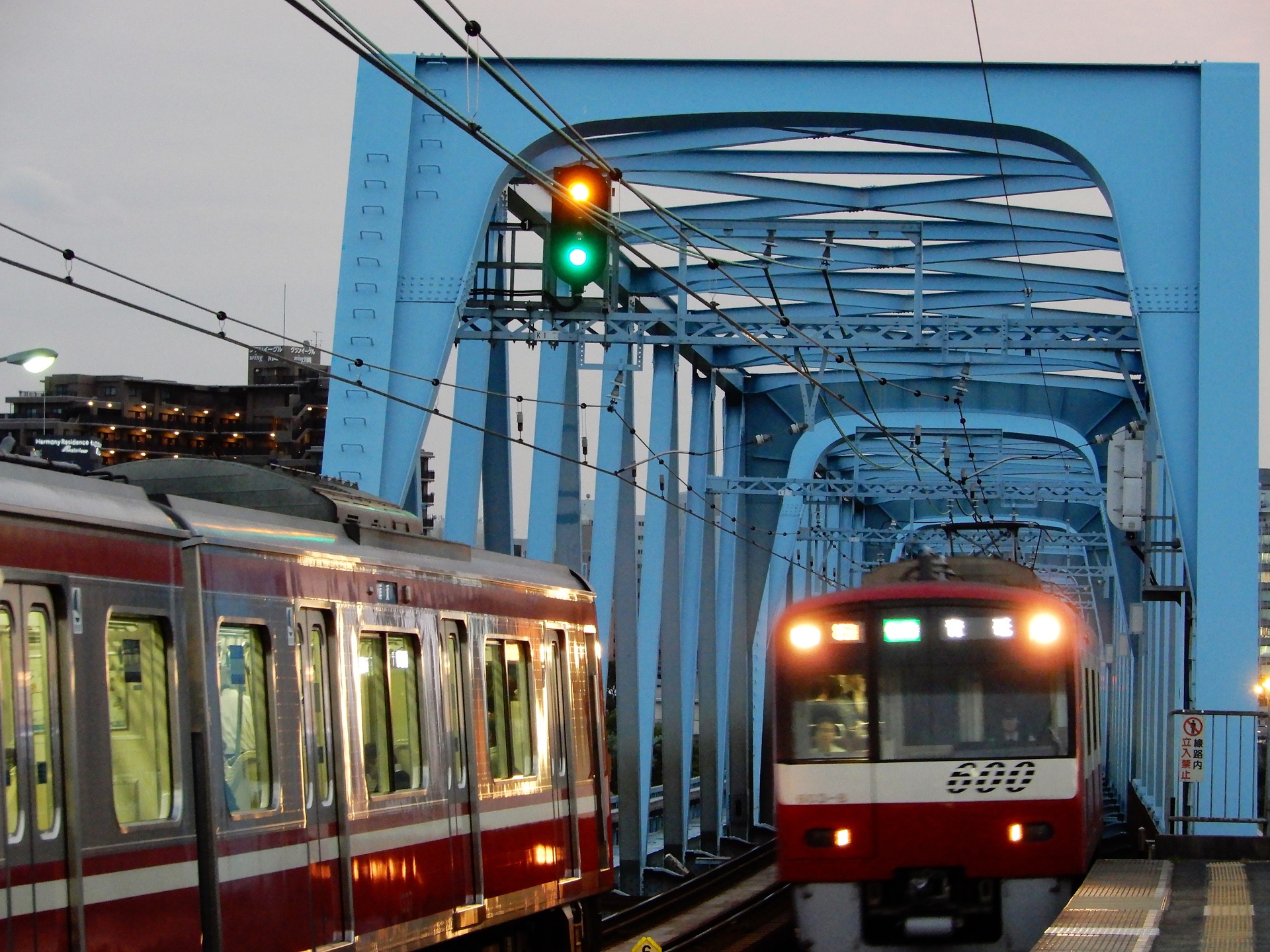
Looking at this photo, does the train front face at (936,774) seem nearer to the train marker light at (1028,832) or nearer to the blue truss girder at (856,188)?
the train marker light at (1028,832)

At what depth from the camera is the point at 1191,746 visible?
16984 mm

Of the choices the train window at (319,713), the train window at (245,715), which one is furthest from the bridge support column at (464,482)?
the train window at (245,715)

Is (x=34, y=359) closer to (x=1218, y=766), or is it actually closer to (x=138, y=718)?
(x=138, y=718)

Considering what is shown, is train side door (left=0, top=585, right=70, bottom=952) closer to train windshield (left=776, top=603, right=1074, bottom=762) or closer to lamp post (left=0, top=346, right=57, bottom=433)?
lamp post (left=0, top=346, right=57, bottom=433)

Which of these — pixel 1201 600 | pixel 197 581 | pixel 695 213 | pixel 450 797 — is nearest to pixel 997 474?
pixel 695 213

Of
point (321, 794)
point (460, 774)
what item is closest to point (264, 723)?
point (321, 794)

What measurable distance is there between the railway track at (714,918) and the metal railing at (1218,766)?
4100 millimetres

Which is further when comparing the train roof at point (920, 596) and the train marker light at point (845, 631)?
the train marker light at point (845, 631)

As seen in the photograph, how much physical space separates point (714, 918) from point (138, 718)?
13958 mm

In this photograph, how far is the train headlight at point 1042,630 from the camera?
41.4 ft

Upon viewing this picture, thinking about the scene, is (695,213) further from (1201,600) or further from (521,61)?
(1201,600)

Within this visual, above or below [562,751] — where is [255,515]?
above

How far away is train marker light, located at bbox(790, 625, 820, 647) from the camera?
12953 mm

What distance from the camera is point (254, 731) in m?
7.85
